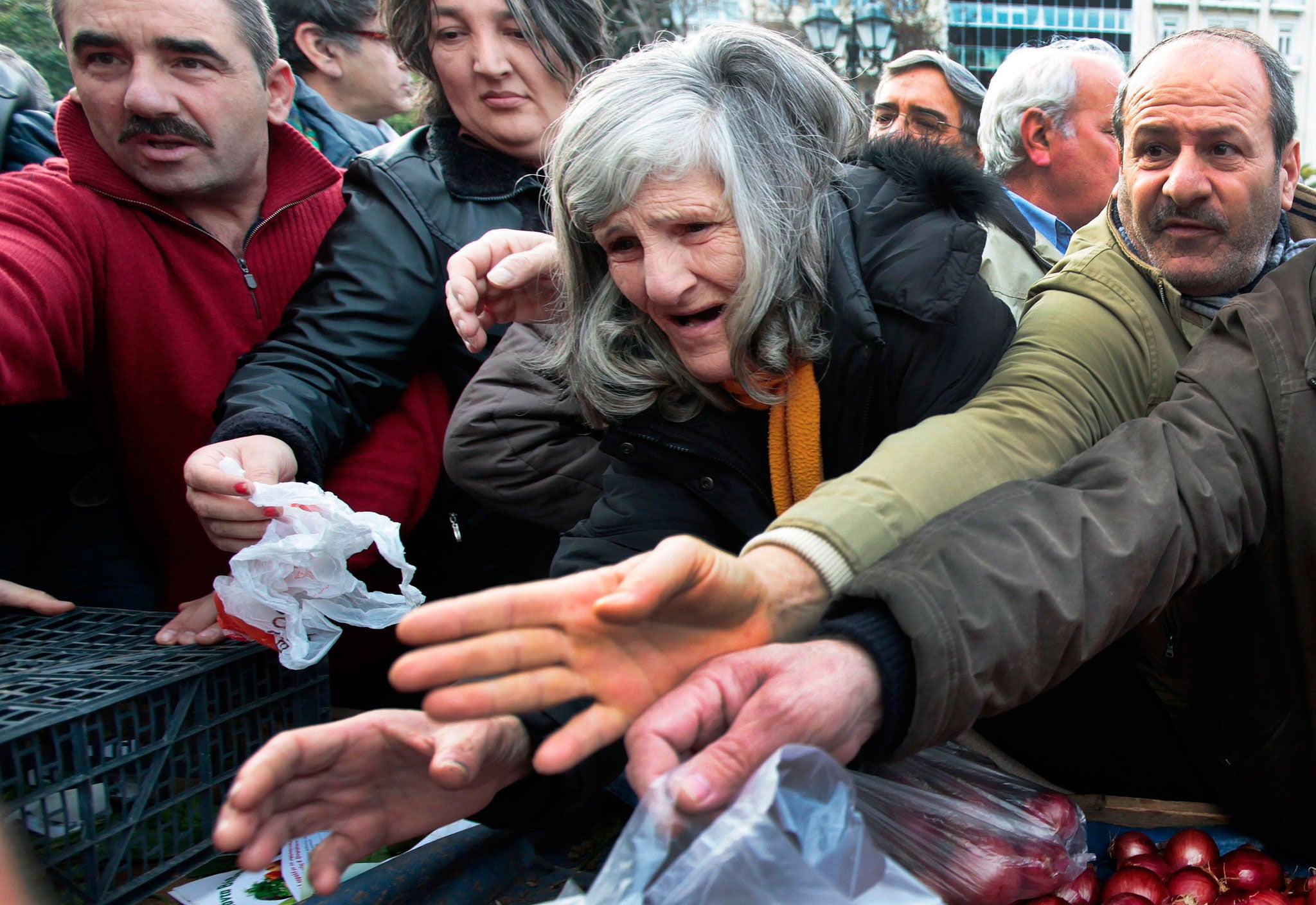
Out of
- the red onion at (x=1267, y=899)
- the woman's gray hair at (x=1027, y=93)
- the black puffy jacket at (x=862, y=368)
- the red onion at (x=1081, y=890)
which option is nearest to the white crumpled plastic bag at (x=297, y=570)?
the black puffy jacket at (x=862, y=368)

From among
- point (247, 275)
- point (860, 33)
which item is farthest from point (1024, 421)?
point (860, 33)

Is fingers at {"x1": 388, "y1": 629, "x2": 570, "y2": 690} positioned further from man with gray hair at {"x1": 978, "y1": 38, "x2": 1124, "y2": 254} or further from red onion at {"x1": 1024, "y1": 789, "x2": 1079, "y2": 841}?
man with gray hair at {"x1": 978, "y1": 38, "x2": 1124, "y2": 254}

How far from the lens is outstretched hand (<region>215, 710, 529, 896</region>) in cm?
102

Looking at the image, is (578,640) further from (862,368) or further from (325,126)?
(325,126)

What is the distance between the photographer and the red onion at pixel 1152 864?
157 cm

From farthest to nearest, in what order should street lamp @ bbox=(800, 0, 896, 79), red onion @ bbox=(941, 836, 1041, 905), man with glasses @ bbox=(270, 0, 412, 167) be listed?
street lamp @ bbox=(800, 0, 896, 79) → man with glasses @ bbox=(270, 0, 412, 167) → red onion @ bbox=(941, 836, 1041, 905)

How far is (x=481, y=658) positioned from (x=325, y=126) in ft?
8.22

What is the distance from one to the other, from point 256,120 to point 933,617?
1595mm

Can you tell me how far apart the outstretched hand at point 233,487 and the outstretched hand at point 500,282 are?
0.36m

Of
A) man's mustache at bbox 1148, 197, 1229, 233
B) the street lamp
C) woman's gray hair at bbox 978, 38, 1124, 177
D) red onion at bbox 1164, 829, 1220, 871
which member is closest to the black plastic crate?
red onion at bbox 1164, 829, 1220, 871

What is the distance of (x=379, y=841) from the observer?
118cm

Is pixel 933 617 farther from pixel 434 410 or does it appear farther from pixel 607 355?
pixel 434 410

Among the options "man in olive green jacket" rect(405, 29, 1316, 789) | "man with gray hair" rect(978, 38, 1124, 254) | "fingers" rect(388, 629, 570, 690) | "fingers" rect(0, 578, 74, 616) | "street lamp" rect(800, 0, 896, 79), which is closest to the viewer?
"fingers" rect(388, 629, 570, 690)

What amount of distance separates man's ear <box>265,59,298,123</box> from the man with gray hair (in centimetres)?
229
